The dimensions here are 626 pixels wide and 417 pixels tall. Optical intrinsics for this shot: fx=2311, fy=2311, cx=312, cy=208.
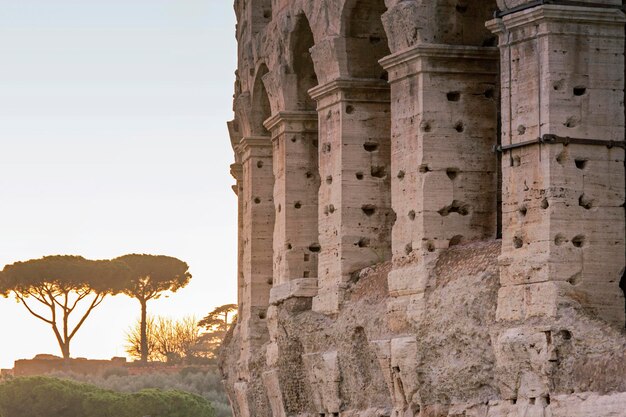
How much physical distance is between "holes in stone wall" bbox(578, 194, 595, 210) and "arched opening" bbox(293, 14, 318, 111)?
778 cm

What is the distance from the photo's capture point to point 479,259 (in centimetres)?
2483

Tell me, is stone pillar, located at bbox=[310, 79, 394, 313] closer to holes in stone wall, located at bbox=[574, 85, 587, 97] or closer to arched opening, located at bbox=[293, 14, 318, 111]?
arched opening, located at bbox=[293, 14, 318, 111]

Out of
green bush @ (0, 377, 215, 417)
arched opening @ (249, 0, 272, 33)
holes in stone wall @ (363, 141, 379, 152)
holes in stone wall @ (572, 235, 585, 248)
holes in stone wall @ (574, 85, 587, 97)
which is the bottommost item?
green bush @ (0, 377, 215, 417)

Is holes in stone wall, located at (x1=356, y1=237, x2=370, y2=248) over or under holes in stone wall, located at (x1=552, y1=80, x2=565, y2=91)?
under

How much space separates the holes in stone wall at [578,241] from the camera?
22984 millimetres

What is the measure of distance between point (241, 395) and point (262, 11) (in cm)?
549

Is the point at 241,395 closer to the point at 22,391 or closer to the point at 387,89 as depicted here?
the point at 387,89

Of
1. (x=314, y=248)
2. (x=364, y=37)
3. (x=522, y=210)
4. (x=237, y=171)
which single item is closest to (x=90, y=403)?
(x=237, y=171)

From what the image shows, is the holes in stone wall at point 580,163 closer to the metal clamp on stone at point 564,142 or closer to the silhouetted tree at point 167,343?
→ the metal clamp on stone at point 564,142

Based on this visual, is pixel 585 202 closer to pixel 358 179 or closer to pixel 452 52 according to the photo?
pixel 452 52

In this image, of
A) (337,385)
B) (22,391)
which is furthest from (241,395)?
(22,391)

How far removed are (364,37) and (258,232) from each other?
554 cm

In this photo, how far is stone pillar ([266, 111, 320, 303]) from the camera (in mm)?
30469

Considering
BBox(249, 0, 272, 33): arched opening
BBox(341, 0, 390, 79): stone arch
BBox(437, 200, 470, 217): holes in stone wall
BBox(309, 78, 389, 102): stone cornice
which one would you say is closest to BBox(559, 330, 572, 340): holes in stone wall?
BBox(437, 200, 470, 217): holes in stone wall
